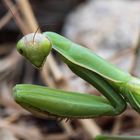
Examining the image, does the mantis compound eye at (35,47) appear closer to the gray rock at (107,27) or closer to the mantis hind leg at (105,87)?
the mantis hind leg at (105,87)

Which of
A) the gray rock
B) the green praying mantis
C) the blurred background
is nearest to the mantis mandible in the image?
the green praying mantis

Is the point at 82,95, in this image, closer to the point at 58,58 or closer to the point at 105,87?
the point at 105,87

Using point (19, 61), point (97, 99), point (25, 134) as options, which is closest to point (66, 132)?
point (25, 134)

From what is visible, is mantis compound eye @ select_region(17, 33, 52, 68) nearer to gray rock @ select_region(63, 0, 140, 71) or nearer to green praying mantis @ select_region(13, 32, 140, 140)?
A: green praying mantis @ select_region(13, 32, 140, 140)

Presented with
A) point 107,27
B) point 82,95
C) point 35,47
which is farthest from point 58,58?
point 35,47

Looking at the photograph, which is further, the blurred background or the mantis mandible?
the blurred background

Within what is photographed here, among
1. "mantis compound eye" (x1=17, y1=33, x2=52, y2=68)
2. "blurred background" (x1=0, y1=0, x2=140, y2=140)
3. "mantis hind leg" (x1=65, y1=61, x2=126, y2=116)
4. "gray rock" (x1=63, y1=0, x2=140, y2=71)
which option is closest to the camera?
"mantis compound eye" (x1=17, y1=33, x2=52, y2=68)
